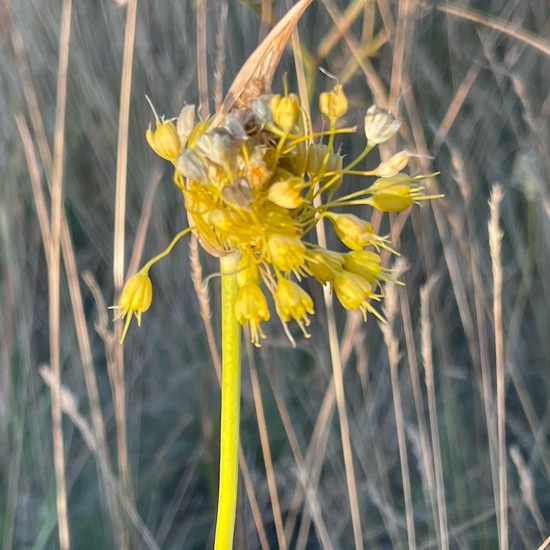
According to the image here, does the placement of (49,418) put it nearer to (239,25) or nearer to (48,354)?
(48,354)

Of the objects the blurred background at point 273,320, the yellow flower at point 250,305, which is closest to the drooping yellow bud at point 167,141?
the yellow flower at point 250,305

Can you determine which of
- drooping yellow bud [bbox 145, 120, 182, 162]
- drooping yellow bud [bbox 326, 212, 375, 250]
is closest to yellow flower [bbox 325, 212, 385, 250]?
drooping yellow bud [bbox 326, 212, 375, 250]

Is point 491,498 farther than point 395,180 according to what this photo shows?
Yes

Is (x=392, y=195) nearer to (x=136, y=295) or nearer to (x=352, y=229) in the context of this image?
(x=352, y=229)

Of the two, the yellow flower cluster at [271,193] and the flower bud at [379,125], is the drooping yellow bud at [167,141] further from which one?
the flower bud at [379,125]

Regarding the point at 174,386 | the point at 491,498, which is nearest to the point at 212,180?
the point at 174,386

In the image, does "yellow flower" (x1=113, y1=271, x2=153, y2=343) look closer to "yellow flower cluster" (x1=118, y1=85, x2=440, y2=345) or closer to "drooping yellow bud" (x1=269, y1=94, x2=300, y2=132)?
"yellow flower cluster" (x1=118, y1=85, x2=440, y2=345)

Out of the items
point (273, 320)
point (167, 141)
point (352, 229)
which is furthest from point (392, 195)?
point (273, 320)

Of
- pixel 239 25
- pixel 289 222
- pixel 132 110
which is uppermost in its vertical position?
pixel 239 25
